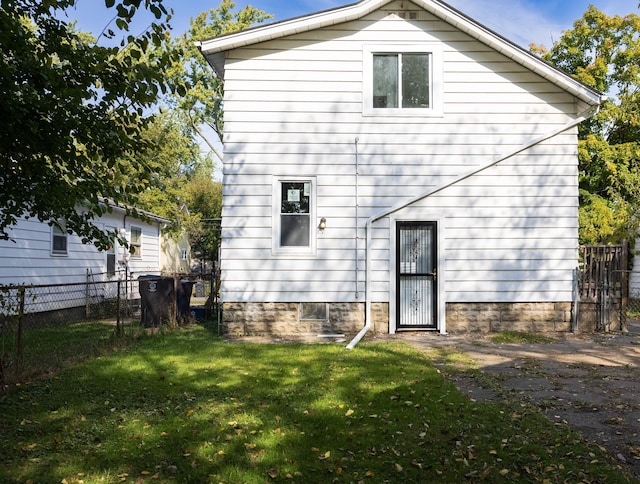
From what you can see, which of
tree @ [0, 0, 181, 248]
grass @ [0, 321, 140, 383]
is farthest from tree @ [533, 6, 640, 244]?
tree @ [0, 0, 181, 248]

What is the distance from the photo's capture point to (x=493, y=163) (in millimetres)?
10336

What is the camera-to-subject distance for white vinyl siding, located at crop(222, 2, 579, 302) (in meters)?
10.2

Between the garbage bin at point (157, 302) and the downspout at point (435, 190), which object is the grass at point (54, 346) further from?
the downspout at point (435, 190)

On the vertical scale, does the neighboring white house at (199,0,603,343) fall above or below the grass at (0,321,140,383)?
above

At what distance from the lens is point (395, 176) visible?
10336 mm

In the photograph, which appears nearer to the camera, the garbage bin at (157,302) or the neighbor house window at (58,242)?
the garbage bin at (157,302)

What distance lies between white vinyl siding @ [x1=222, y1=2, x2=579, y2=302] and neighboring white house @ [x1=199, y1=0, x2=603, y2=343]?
1.1 inches

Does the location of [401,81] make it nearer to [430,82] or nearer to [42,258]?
[430,82]

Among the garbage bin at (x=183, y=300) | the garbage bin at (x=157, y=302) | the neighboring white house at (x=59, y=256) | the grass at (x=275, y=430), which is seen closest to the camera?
the grass at (x=275, y=430)

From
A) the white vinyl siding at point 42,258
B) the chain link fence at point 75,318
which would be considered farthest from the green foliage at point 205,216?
the chain link fence at point 75,318

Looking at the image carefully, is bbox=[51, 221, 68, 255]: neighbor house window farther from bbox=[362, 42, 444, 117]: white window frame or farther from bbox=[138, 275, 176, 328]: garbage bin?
bbox=[362, 42, 444, 117]: white window frame

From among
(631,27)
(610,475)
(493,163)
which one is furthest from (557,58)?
(610,475)

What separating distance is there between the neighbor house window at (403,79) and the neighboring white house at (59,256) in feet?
16.8

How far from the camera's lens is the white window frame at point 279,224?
400 inches
